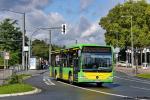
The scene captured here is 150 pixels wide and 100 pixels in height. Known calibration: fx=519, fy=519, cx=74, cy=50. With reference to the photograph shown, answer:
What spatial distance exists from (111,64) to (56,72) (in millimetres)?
10752

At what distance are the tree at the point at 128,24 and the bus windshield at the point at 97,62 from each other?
240 ft

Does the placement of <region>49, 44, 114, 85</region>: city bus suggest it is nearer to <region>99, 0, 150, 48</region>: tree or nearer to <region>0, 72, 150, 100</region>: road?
<region>0, 72, 150, 100</region>: road

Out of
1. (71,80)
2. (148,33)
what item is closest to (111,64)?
(71,80)

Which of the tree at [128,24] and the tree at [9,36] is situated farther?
the tree at [9,36]

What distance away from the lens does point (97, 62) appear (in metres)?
33.4

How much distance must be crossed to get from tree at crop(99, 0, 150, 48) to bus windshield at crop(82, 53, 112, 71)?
73152mm

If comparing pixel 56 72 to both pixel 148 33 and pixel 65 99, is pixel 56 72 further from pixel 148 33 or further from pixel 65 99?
pixel 148 33

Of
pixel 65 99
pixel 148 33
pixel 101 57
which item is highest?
pixel 148 33

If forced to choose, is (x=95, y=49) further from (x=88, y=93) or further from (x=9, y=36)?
(x=9, y=36)

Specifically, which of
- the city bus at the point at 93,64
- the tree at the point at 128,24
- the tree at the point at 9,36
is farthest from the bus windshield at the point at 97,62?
the tree at the point at 9,36

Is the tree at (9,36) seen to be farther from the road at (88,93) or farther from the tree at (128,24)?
the road at (88,93)

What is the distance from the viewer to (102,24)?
387ft

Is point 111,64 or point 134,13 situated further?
point 134,13

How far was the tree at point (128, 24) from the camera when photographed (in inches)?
4215
